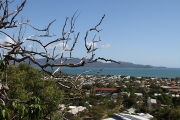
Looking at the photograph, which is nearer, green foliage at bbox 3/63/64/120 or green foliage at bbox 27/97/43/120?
green foliage at bbox 27/97/43/120

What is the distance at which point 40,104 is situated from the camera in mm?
1637

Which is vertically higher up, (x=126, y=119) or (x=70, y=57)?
(x=70, y=57)

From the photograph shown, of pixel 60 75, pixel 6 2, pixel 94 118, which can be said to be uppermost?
pixel 6 2

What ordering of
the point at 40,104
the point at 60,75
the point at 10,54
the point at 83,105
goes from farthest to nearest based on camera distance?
the point at 83,105 → the point at 60,75 → the point at 10,54 → the point at 40,104

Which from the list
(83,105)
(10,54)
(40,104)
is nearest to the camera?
(40,104)

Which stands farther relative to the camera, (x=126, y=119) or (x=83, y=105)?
(x=83, y=105)

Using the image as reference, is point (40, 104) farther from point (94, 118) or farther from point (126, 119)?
point (94, 118)

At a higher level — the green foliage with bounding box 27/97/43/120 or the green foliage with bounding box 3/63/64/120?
the green foliage with bounding box 27/97/43/120

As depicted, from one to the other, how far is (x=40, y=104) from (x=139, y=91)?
31.0 meters

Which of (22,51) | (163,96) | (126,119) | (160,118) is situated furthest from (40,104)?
(163,96)

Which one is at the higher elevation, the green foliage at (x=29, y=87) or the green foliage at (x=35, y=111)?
the green foliage at (x=35, y=111)

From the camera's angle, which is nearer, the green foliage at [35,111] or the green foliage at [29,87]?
the green foliage at [35,111]

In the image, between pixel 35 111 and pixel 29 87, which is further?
pixel 29 87

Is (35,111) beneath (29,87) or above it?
above
